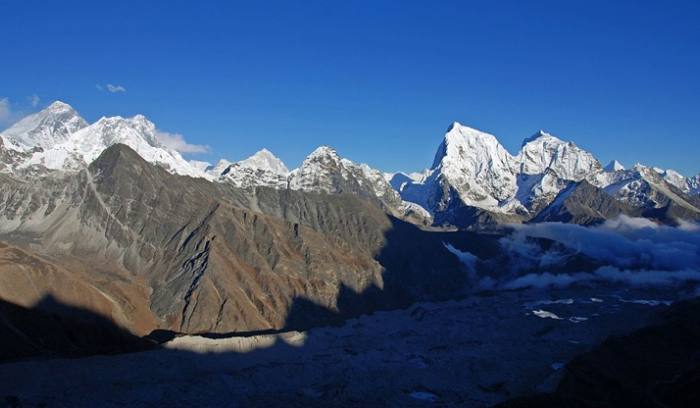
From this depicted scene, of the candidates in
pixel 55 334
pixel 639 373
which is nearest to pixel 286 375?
pixel 55 334

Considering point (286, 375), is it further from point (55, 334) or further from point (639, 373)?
point (639, 373)

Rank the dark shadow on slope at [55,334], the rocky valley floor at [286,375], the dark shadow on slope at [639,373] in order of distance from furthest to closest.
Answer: the dark shadow on slope at [55,334] → the rocky valley floor at [286,375] → the dark shadow on slope at [639,373]

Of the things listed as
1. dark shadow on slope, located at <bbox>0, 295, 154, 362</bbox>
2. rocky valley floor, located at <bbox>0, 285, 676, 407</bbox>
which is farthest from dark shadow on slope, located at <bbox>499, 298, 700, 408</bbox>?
dark shadow on slope, located at <bbox>0, 295, 154, 362</bbox>

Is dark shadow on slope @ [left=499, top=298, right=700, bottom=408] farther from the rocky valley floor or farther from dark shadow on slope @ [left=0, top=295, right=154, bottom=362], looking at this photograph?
dark shadow on slope @ [left=0, top=295, right=154, bottom=362]

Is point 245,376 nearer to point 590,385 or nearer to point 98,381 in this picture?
point 98,381

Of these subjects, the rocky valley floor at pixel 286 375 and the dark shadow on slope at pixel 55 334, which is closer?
the rocky valley floor at pixel 286 375

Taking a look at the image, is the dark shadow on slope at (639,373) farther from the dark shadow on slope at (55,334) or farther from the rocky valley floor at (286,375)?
the dark shadow on slope at (55,334)

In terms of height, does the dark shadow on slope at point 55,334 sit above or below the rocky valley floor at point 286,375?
above

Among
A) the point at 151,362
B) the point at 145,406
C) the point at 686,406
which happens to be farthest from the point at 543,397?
the point at 151,362

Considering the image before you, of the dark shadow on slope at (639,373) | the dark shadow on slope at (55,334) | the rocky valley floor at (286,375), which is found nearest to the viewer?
the dark shadow on slope at (639,373)

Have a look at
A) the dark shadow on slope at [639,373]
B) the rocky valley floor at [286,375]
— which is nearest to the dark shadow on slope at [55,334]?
the rocky valley floor at [286,375]
